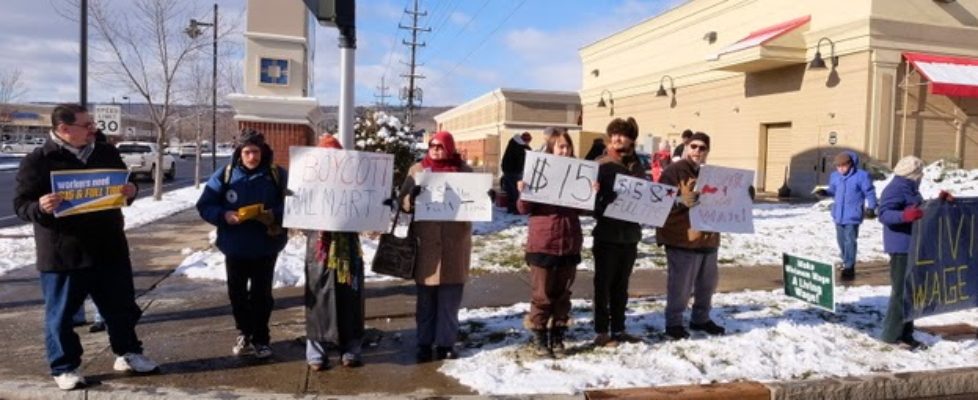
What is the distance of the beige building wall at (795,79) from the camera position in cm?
1914

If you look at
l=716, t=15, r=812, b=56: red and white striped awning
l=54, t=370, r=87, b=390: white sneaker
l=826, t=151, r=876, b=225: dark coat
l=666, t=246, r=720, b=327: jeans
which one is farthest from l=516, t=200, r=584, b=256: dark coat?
l=716, t=15, r=812, b=56: red and white striped awning

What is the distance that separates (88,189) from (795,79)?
70.4 feet

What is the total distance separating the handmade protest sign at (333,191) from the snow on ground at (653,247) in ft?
10.4

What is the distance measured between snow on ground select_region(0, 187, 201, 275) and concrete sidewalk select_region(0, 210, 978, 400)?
1491 millimetres

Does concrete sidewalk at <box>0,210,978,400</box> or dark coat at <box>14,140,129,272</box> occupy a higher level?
dark coat at <box>14,140,129,272</box>

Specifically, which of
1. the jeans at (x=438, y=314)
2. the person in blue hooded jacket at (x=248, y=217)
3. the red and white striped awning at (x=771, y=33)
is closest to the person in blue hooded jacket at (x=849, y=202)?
the jeans at (x=438, y=314)

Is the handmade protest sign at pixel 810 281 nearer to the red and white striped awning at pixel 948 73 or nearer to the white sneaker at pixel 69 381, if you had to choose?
the white sneaker at pixel 69 381

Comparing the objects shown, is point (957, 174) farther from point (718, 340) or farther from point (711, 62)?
point (718, 340)

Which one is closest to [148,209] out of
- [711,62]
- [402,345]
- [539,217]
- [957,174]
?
[402,345]

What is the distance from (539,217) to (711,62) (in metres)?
21.1

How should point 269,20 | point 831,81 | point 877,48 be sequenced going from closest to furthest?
point 269,20, point 877,48, point 831,81

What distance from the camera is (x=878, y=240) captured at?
12016 mm

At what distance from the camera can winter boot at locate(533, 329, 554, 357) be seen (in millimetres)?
5418

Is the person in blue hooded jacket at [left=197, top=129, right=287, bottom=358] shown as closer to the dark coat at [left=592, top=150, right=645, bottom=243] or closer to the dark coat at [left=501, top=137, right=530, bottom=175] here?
the dark coat at [left=592, top=150, right=645, bottom=243]
